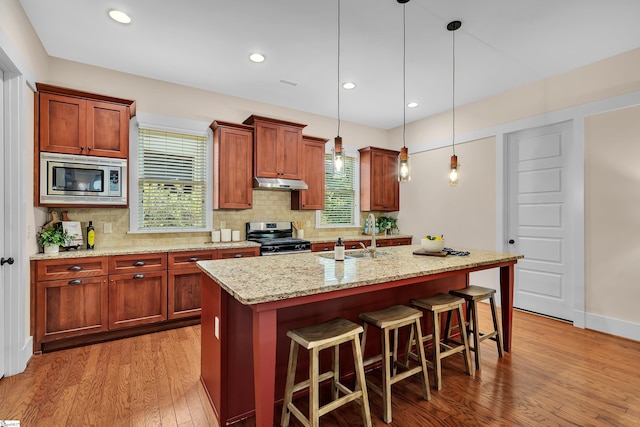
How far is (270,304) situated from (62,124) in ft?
10.4

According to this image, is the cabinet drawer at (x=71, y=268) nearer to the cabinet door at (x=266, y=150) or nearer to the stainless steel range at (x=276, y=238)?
the stainless steel range at (x=276, y=238)

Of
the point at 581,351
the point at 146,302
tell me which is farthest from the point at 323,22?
the point at 581,351

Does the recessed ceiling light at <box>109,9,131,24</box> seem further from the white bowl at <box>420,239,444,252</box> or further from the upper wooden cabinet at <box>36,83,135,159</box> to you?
the white bowl at <box>420,239,444,252</box>

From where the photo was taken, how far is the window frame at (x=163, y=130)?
3.89 metres

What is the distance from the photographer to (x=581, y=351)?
3.04 metres

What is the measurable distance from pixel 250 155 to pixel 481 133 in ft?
11.5

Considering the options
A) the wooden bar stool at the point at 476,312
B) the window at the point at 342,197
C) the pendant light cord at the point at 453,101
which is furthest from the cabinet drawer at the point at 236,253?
the pendant light cord at the point at 453,101

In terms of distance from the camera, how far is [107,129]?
340 centimetres

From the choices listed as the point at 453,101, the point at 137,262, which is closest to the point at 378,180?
the point at 453,101

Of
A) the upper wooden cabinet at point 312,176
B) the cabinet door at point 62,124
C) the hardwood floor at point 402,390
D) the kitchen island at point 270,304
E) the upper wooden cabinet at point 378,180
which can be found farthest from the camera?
the upper wooden cabinet at point 378,180

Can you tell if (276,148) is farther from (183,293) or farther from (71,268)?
(71,268)

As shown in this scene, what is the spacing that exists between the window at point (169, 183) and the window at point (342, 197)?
2.07 meters

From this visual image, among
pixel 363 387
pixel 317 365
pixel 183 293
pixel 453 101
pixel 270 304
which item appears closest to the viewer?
pixel 270 304

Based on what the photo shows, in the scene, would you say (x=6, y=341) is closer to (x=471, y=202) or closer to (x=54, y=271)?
(x=54, y=271)
